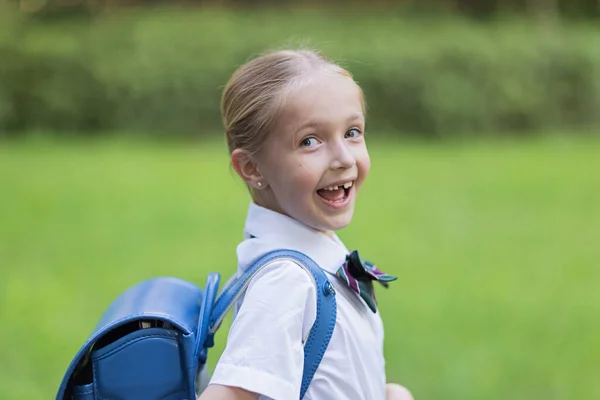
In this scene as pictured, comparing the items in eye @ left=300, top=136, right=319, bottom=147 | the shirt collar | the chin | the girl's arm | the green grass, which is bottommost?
the green grass

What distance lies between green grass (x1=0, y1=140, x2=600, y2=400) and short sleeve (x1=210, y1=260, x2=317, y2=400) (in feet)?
1.73

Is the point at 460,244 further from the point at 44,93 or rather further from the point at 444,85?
the point at 44,93

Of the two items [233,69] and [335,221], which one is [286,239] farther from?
[233,69]

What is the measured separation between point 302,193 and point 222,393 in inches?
16.7

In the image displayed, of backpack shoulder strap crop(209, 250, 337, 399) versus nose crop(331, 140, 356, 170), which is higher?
nose crop(331, 140, 356, 170)

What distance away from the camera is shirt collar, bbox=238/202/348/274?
1716mm

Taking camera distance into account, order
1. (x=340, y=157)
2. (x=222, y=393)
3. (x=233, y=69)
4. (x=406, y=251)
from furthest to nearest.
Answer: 1. (x=233, y=69)
2. (x=406, y=251)
3. (x=340, y=157)
4. (x=222, y=393)

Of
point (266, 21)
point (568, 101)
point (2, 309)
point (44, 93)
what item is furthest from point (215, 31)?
point (2, 309)

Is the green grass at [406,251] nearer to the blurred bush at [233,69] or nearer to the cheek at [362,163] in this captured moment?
the cheek at [362,163]

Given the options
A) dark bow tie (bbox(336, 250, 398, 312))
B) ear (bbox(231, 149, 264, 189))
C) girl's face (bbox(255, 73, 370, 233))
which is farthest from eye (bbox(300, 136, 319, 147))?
dark bow tie (bbox(336, 250, 398, 312))

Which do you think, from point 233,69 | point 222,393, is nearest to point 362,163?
point 222,393

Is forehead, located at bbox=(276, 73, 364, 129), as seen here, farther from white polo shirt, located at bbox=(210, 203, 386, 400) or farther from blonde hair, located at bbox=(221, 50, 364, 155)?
white polo shirt, located at bbox=(210, 203, 386, 400)

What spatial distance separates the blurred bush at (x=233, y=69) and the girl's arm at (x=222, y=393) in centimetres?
955

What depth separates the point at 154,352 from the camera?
5.13 feet
